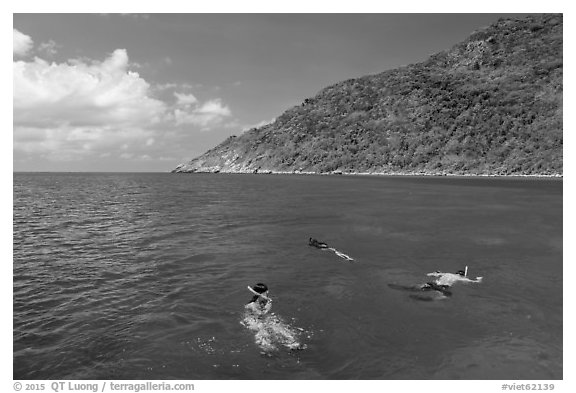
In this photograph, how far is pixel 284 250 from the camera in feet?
97.5

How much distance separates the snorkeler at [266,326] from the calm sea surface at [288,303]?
40 cm

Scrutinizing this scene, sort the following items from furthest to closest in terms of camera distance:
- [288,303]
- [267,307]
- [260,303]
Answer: [288,303], [260,303], [267,307]

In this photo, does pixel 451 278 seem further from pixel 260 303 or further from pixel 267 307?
pixel 260 303

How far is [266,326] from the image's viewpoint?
15375mm

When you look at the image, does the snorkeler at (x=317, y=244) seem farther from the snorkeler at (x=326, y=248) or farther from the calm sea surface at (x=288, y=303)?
the calm sea surface at (x=288, y=303)

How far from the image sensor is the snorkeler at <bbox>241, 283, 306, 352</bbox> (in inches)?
548

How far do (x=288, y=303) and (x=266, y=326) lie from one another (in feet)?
10.3

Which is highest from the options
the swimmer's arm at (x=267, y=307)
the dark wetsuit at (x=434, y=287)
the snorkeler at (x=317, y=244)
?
the snorkeler at (x=317, y=244)

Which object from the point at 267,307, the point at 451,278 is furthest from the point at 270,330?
the point at 451,278

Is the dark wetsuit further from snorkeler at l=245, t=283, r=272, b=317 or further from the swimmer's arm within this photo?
snorkeler at l=245, t=283, r=272, b=317

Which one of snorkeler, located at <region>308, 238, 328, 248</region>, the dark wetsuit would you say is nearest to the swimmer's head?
the dark wetsuit

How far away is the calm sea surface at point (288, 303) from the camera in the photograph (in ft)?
41.5

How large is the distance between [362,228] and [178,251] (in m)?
19.5

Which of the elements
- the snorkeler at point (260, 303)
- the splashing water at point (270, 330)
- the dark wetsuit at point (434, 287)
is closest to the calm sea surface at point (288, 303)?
the splashing water at point (270, 330)
